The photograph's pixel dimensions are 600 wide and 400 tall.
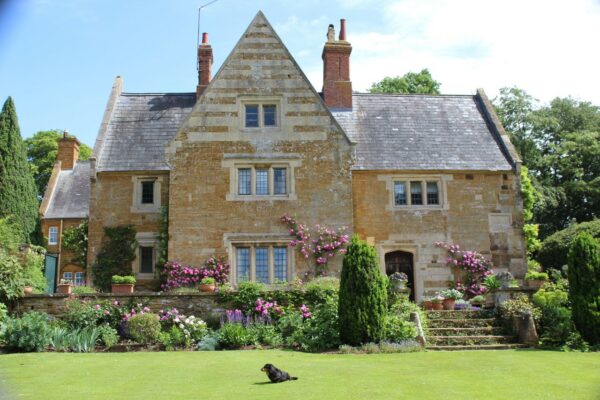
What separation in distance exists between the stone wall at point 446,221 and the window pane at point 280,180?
9.58ft

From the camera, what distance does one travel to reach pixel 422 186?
25891mm

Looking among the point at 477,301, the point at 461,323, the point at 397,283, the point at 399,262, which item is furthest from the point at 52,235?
the point at 461,323

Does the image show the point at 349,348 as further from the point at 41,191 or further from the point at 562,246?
the point at 41,191

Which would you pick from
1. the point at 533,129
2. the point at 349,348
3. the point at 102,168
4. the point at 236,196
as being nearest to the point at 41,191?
the point at 102,168

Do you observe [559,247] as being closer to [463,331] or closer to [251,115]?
[463,331]

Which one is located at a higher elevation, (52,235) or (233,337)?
(52,235)

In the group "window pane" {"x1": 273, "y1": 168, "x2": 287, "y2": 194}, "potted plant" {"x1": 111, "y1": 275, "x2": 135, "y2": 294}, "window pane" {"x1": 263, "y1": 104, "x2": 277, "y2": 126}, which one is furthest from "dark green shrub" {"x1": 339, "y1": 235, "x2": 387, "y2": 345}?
"window pane" {"x1": 263, "y1": 104, "x2": 277, "y2": 126}

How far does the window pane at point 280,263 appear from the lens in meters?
23.8

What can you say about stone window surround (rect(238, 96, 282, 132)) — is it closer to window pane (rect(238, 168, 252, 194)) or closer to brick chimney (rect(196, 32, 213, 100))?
window pane (rect(238, 168, 252, 194))

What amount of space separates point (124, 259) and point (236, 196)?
5.11 m

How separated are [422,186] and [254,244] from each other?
707 centimetres

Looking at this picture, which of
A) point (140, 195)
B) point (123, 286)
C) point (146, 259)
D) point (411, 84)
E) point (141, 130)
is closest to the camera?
point (123, 286)

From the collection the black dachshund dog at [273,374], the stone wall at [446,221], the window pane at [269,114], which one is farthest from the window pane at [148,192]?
the black dachshund dog at [273,374]

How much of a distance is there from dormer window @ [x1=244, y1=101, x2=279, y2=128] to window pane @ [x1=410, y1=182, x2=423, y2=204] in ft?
19.4
